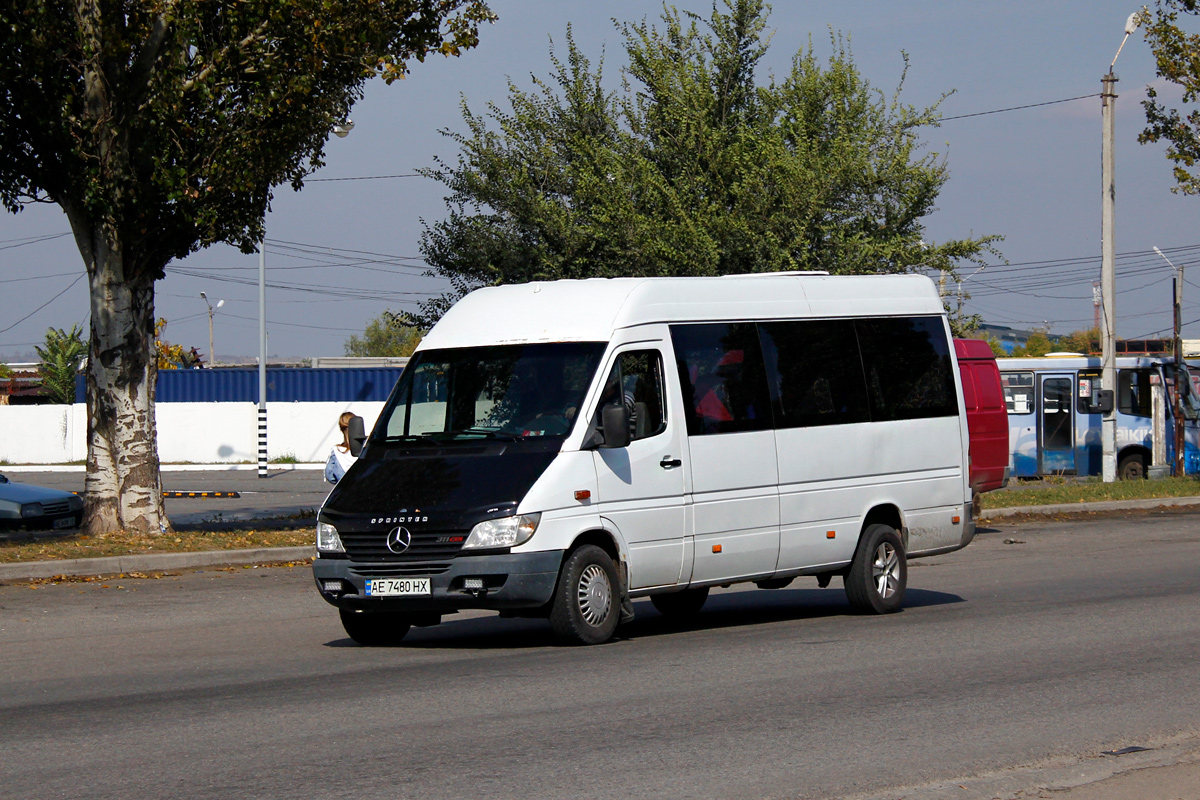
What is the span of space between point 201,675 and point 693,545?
3.56 meters

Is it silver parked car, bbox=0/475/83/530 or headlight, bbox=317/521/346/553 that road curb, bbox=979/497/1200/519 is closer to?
silver parked car, bbox=0/475/83/530

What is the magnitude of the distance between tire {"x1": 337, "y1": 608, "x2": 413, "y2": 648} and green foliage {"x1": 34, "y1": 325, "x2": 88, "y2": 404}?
53620mm

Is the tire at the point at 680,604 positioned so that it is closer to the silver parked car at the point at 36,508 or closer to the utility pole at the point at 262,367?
the silver parked car at the point at 36,508

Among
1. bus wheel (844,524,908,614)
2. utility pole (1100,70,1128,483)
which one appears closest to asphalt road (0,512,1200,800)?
bus wheel (844,524,908,614)

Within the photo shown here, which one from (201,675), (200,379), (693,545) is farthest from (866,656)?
(200,379)

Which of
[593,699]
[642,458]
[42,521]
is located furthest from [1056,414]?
[593,699]

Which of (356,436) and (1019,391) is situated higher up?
(1019,391)

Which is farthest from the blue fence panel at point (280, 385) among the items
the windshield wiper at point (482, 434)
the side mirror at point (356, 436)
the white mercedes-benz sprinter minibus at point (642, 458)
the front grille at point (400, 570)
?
the front grille at point (400, 570)

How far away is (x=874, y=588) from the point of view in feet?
38.7

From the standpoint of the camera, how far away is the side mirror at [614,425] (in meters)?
9.58

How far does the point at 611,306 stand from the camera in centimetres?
1028

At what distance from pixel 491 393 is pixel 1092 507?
17131 mm

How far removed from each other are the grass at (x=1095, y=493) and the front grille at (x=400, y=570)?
16221 millimetres

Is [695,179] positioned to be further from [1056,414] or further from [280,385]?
[280,385]
